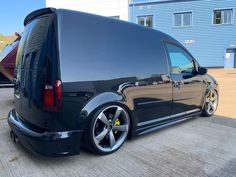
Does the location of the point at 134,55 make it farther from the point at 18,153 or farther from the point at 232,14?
the point at 232,14

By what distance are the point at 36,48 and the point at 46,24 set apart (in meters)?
0.33

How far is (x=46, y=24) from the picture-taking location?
3.24 m

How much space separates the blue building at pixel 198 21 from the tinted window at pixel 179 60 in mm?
22771

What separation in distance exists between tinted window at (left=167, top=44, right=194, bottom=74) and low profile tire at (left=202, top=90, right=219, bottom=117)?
103cm

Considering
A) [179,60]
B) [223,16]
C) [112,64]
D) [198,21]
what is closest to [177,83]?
[179,60]

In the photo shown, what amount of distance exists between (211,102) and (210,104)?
0.19ft

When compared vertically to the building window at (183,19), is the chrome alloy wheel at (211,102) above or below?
below

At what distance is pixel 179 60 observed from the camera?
4.89m

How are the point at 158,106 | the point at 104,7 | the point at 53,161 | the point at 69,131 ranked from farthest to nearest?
the point at 104,7
the point at 158,106
the point at 53,161
the point at 69,131

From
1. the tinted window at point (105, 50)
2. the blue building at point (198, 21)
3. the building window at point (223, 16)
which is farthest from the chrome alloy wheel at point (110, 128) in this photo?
the building window at point (223, 16)

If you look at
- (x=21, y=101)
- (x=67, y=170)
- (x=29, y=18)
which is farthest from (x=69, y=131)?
(x=29, y=18)

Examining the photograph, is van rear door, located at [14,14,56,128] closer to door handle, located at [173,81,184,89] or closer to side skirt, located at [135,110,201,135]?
side skirt, located at [135,110,201,135]

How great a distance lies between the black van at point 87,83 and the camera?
10.2 ft

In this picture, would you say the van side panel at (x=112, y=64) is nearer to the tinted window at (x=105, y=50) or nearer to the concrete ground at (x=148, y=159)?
the tinted window at (x=105, y=50)
